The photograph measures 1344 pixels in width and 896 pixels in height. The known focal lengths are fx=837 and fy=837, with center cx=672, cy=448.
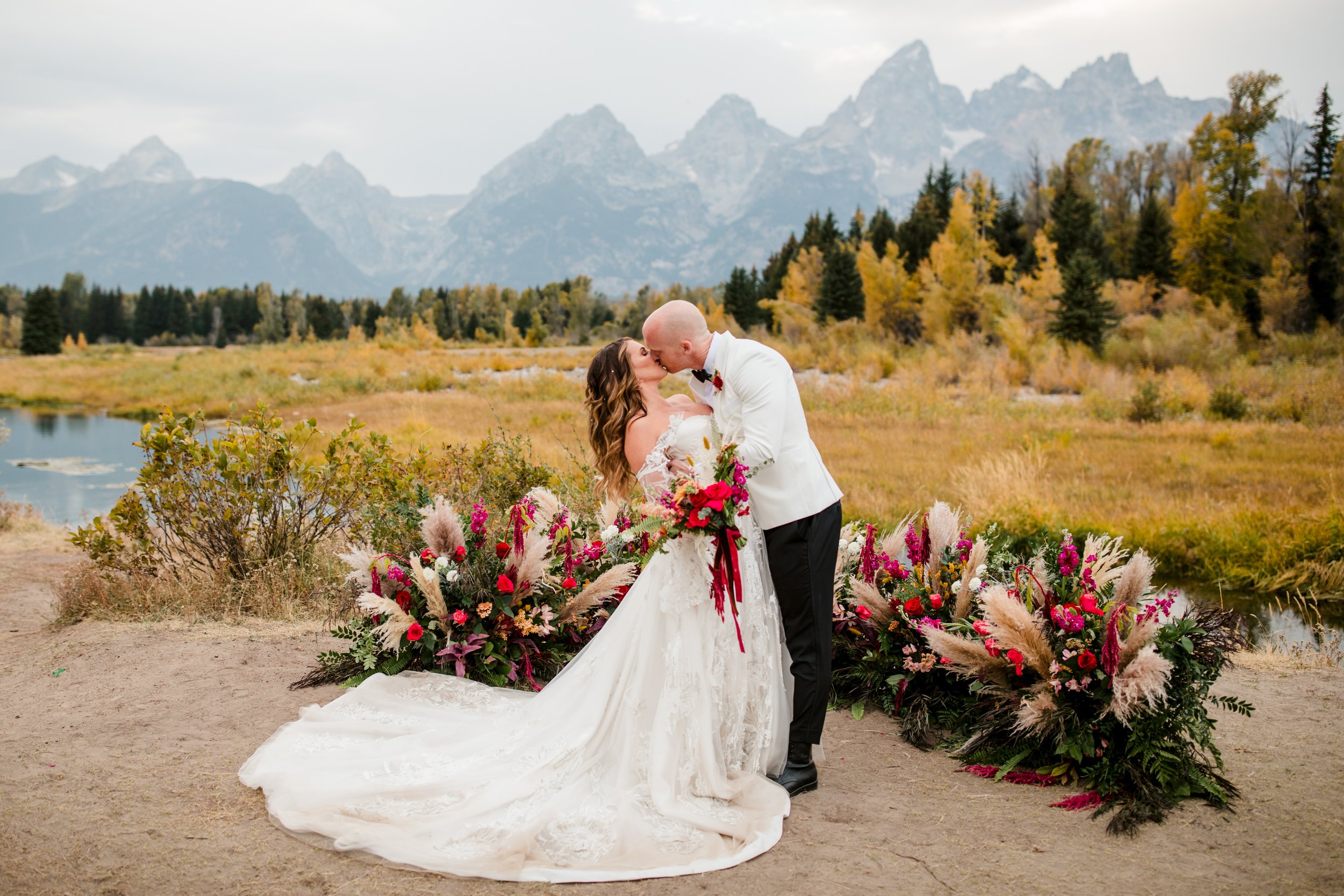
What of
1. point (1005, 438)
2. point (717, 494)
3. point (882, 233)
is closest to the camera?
point (717, 494)

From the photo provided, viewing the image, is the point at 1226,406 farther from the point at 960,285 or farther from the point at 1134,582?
the point at 1134,582

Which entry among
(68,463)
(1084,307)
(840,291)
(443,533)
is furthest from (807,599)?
(840,291)

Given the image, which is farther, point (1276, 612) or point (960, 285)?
point (960, 285)

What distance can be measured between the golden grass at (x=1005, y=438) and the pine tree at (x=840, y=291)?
34.2 ft

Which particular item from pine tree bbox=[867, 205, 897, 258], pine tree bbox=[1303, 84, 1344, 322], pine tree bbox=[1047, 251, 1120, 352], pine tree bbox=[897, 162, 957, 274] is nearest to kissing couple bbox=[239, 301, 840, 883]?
pine tree bbox=[1047, 251, 1120, 352]

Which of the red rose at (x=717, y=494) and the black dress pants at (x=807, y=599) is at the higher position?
the red rose at (x=717, y=494)

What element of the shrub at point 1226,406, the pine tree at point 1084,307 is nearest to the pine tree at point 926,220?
the pine tree at point 1084,307

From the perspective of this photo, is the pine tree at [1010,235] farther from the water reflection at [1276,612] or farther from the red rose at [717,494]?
the red rose at [717,494]

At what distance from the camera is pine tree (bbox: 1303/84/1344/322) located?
30422 millimetres

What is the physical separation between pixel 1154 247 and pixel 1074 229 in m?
6.22

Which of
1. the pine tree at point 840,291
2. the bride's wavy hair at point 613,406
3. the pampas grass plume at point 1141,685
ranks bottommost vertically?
the pampas grass plume at point 1141,685

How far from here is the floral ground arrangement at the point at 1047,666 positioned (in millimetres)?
3889

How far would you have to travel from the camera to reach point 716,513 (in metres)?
3.78

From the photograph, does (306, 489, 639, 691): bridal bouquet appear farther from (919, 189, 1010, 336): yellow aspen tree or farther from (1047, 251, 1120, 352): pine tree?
(919, 189, 1010, 336): yellow aspen tree
